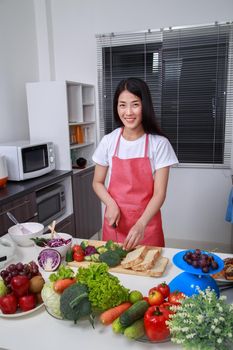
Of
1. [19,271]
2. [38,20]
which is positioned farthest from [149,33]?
[19,271]

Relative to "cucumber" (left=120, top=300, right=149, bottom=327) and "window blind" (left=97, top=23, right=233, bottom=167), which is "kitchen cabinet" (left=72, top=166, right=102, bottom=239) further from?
"cucumber" (left=120, top=300, right=149, bottom=327)

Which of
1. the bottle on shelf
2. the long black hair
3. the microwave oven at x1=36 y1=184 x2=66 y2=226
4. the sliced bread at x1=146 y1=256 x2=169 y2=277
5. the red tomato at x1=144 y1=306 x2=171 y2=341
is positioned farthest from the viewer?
the bottle on shelf

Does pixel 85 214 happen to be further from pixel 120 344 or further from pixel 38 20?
pixel 120 344

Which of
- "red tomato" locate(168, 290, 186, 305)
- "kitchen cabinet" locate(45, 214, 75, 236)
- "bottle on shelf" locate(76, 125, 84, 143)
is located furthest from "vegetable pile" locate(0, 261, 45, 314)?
"bottle on shelf" locate(76, 125, 84, 143)

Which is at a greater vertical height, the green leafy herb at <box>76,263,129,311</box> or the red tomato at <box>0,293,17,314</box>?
the green leafy herb at <box>76,263,129,311</box>

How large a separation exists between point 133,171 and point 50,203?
1.24 meters

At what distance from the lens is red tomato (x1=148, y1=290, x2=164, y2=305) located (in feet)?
2.86

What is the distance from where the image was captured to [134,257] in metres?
1.20

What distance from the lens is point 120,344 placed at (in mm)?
822

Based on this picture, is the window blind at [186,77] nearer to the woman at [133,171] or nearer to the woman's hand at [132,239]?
the woman at [133,171]

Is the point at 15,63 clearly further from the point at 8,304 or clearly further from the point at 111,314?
the point at 111,314

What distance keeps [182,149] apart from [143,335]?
8.75 ft

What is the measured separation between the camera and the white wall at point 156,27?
311cm

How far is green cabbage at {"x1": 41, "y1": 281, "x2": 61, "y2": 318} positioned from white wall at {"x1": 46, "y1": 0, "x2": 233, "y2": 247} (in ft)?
8.54
